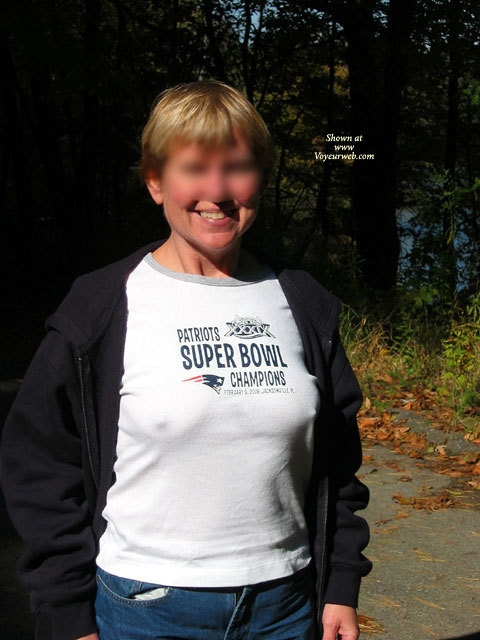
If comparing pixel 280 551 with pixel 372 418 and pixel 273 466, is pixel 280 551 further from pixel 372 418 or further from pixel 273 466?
pixel 372 418

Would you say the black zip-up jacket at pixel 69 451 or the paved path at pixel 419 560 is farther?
the paved path at pixel 419 560

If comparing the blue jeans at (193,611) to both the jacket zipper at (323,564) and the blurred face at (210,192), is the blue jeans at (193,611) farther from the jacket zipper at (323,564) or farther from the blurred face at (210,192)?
the blurred face at (210,192)

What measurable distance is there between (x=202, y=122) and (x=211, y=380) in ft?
1.95

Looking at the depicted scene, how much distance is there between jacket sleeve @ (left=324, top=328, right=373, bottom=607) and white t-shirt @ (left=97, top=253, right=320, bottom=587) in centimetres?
14

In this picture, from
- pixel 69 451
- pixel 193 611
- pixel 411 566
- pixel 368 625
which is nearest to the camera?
pixel 193 611

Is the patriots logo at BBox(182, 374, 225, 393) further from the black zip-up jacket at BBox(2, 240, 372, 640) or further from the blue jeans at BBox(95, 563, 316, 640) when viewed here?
the blue jeans at BBox(95, 563, 316, 640)

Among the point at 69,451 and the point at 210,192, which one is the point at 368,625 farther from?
the point at 210,192

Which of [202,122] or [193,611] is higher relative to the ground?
[202,122]

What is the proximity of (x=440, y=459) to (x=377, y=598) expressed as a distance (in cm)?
249

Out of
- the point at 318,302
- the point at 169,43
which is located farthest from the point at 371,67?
the point at 318,302

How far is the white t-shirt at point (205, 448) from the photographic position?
67.6 inches

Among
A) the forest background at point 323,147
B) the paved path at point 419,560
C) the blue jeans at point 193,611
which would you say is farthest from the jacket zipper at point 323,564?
the forest background at point 323,147

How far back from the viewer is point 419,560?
173 inches

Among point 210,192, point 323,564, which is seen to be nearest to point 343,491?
point 323,564
